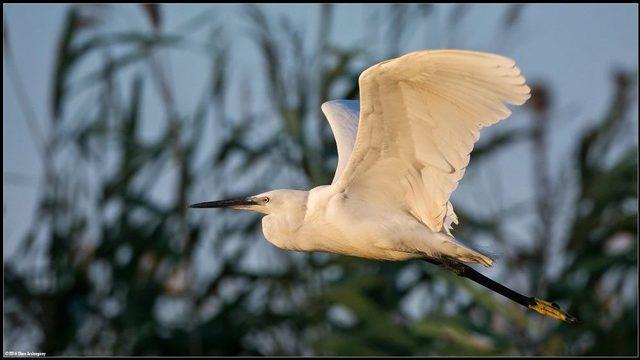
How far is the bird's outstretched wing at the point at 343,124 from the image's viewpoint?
3895 millimetres

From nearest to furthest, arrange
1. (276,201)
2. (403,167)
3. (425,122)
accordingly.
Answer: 1. (425,122)
2. (403,167)
3. (276,201)

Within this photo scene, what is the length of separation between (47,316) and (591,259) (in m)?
2.57

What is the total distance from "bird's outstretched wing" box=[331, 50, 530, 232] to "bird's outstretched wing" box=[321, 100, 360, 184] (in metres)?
0.22

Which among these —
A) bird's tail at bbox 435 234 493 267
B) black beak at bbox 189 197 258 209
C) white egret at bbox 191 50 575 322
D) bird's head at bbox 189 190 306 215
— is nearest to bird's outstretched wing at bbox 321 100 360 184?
white egret at bbox 191 50 575 322

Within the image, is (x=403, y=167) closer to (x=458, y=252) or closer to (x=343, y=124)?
(x=458, y=252)

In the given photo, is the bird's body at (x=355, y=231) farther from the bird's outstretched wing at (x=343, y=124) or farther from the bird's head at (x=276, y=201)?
the bird's outstretched wing at (x=343, y=124)

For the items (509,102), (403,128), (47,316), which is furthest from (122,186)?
(509,102)

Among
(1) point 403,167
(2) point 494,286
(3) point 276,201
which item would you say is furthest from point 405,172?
(2) point 494,286

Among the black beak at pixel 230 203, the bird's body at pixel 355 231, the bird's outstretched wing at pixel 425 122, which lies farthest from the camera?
the black beak at pixel 230 203

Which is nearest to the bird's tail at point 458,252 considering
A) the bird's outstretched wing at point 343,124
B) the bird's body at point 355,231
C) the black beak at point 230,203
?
the bird's body at point 355,231

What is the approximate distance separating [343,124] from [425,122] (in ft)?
2.51

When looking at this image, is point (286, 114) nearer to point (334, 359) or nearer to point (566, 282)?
point (334, 359)

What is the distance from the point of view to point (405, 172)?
11.7 ft

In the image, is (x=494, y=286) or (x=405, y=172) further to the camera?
(x=494, y=286)
